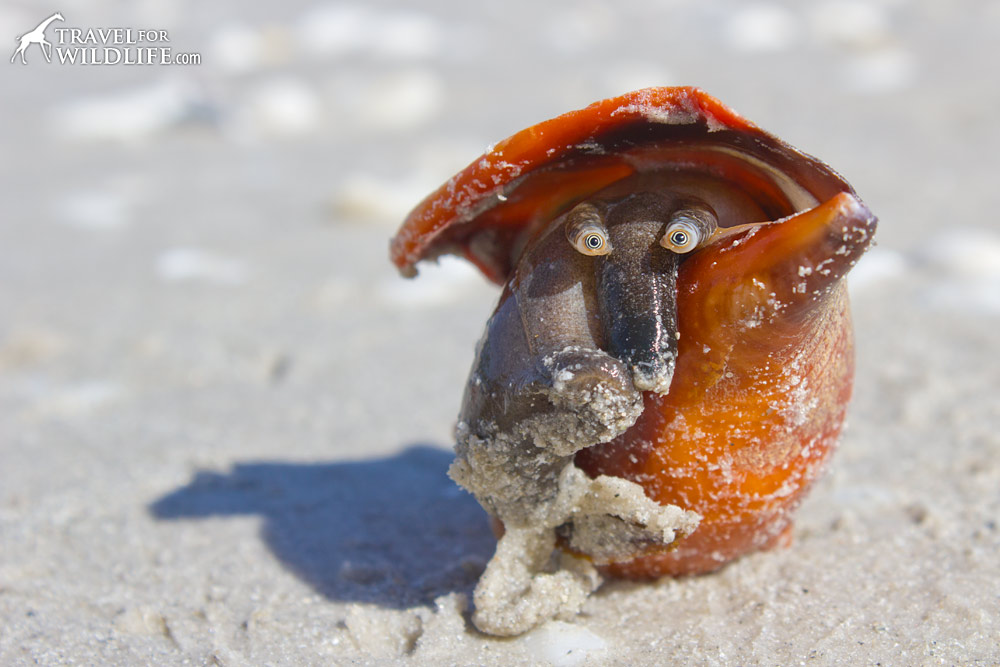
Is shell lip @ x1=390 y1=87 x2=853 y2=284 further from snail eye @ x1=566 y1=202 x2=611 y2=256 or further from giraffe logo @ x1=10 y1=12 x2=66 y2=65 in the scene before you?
giraffe logo @ x1=10 y1=12 x2=66 y2=65

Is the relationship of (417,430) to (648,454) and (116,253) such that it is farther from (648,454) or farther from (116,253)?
(116,253)

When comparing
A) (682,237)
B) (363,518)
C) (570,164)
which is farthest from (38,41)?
(682,237)

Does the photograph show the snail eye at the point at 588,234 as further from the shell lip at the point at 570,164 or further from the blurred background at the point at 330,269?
the blurred background at the point at 330,269

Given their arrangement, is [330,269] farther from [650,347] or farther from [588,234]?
[650,347]

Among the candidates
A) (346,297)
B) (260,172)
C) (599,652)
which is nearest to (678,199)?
(599,652)

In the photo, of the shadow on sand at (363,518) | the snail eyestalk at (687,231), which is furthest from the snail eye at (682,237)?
the shadow on sand at (363,518)

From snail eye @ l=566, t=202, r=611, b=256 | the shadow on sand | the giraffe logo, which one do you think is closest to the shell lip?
snail eye @ l=566, t=202, r=611, b=256
